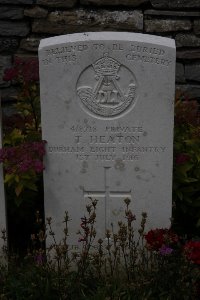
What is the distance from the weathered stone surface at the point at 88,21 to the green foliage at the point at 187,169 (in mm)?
1435

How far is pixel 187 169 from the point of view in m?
4.06

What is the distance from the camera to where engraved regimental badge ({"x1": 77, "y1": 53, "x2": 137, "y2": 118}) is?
140 inches

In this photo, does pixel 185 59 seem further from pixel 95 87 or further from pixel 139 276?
pixel 139 276

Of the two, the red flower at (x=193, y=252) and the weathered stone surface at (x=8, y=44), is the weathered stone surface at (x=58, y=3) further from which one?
the red flower at (x=193, y=252)

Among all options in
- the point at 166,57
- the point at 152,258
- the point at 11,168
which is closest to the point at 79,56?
the point at 166,57

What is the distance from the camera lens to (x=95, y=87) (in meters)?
3.60

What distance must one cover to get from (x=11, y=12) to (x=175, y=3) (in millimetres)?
1560

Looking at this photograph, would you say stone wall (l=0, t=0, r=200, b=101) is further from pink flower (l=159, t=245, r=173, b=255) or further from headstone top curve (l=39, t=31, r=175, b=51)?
pink flower (l=159, t=245, r=173, b=255)

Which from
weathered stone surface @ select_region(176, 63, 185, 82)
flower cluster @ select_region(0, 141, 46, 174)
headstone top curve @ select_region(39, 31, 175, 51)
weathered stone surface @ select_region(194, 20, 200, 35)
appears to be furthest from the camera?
weathered stone surface @ select_region(176, 63, 185, 82)

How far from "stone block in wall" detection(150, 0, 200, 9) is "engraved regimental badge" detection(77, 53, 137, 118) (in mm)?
2089

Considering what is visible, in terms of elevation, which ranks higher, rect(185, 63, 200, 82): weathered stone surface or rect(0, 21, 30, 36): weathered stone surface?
rect(0, 21, 30, 36): weathered stone surface

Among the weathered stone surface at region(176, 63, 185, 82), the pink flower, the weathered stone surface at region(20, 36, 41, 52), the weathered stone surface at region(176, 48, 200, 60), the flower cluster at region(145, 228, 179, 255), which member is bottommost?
the pink flower

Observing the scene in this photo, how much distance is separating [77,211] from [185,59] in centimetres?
239

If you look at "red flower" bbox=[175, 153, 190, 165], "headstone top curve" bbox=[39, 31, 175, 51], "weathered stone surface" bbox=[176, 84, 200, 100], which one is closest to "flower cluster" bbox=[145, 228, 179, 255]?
"red flower" bbox=[175, 153, 190, 165]
